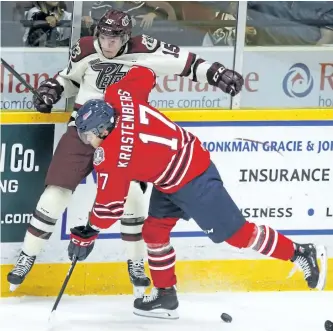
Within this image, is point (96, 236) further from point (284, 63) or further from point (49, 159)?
point (284, 63)

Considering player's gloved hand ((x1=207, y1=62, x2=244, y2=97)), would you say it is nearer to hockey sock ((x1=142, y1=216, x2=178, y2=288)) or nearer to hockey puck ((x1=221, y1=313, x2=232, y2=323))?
hockey sock ((x1=142, y1=216, x2=178, y2=288))

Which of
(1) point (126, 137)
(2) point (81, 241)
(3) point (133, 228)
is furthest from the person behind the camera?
(3) point (133, 228)

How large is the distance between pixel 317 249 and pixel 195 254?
0.64 m

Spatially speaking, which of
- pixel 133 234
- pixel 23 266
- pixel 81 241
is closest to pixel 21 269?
pixel 23 266

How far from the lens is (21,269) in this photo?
507 centimetres

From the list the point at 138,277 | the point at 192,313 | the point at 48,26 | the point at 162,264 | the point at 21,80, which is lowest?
the point at 192,313

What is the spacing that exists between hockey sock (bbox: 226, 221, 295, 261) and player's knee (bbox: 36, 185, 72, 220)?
715 millimetres

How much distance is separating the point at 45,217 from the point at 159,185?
0.53 meters

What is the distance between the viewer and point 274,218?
5434 millimetres

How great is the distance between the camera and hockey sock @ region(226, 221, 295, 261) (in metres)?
4.78

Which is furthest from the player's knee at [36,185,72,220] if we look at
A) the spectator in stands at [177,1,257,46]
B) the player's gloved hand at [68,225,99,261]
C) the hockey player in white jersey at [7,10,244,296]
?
the spectator in stands at [177,1,257,46]

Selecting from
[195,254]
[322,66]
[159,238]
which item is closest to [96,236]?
[159,238]

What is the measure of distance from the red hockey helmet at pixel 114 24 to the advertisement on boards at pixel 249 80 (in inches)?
13.7

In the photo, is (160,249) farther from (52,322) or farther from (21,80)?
(21,80)
